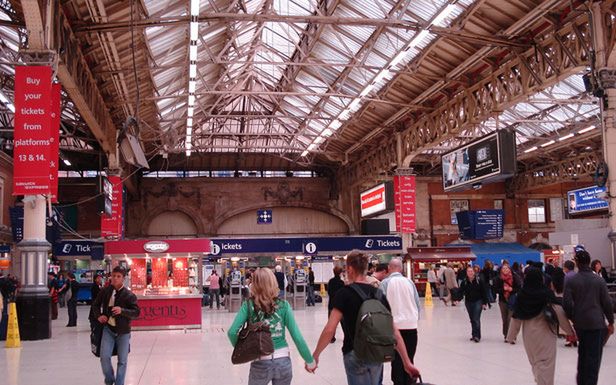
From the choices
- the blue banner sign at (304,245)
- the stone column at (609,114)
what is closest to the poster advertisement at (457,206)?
the blue banner sign at (304,245)

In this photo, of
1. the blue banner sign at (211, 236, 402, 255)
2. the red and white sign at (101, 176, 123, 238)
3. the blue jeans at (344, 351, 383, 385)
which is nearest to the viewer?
the blue jeans at (344, 351, 383, 385)

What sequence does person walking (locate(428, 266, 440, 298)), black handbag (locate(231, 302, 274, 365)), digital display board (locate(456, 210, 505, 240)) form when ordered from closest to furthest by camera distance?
black handbag (locate(231, 302, 274, 365)) < person walking (locate(428, 266, 440, 298)) < digital display board (locate(456, 210, 505, 240))

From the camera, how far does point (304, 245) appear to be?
29688mm

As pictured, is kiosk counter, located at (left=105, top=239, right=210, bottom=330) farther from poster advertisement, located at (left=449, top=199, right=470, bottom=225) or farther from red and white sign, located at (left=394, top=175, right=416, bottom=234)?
poster advertisement, located at (left=449, top=199, right=470, bottom=225)

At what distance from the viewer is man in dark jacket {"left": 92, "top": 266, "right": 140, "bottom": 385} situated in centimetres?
741

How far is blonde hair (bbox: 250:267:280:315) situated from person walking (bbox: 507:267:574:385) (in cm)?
295

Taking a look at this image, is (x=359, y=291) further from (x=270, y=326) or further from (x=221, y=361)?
(x=221, y=361)

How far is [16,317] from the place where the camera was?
45.1 feet

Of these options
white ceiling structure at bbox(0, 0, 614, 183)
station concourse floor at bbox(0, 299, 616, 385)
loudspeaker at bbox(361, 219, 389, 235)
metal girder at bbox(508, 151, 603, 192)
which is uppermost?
white ceiling structure at bbox(0, 0, 614, 183)

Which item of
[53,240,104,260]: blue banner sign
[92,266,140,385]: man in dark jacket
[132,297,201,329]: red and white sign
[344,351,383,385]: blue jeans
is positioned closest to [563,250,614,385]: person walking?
[344,351,383,385]: blue jeans

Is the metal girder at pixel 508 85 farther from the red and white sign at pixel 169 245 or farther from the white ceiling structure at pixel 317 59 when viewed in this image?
the red and white sign at pixel 169 245

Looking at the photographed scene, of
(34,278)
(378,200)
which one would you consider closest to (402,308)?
(34,278)

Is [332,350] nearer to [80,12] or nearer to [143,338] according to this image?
[143,338]

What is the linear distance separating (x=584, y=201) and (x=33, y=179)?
1237 inches
